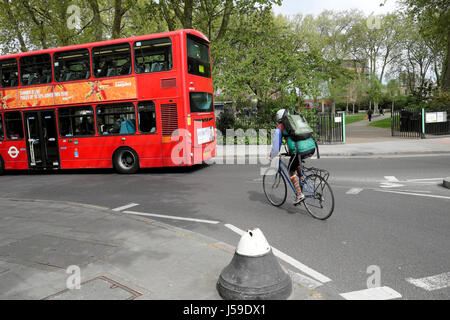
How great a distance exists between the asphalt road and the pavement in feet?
1.82

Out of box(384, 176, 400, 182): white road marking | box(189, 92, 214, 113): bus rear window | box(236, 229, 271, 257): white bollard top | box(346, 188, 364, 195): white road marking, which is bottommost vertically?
box(346, 188, 364, 195): white road marking

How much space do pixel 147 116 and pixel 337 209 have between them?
23.3ft

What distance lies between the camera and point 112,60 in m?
11.8

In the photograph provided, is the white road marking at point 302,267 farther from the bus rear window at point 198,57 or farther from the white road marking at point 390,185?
the bus rear window at point 198,57

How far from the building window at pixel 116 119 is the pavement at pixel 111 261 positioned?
5.94m

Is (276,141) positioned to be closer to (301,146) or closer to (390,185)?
(301,146)

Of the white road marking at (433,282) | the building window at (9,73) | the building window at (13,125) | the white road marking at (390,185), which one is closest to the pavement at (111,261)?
the white road marking at (433,282)

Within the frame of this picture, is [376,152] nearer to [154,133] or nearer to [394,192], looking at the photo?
[394,192]

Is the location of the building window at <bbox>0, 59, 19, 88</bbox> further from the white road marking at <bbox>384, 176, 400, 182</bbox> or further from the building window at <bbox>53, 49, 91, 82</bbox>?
the white road marking at <bbox>384, 176, 400, 182</bbox>

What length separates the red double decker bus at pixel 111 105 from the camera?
1135 centimetres

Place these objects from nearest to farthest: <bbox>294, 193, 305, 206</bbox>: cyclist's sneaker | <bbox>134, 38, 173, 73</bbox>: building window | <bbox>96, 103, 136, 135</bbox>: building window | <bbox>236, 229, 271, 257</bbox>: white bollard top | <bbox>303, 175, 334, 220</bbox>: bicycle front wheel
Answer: <bbox>236, 229, 271, 257</bbox>: white bollard top < <bbox>303, 175, 334, 220</bbox>: bicycle front wheel < <bbox>294, 193, 305, 206</bbox>: cyclist's sneaker < <bbox>134, 38, 173, 73</bbox>: building window < <bbox>96, 103, 136, 135</bbox>: building window

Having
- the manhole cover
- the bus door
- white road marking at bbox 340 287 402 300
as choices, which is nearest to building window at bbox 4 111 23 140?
the bus door

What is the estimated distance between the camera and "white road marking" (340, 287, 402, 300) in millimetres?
3379
